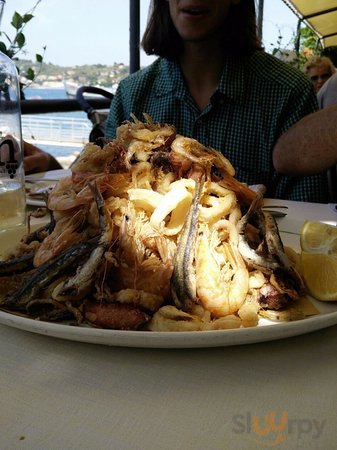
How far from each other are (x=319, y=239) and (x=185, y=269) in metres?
0.36

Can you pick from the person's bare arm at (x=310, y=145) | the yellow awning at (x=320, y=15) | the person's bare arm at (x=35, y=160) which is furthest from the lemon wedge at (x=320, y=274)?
the yellow awning at (x=320, y=15)

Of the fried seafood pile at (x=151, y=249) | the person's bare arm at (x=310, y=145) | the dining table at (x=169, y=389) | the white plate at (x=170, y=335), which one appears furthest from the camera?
the person's bare arm at (x=310, y=145)

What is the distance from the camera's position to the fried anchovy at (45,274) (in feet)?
2.42

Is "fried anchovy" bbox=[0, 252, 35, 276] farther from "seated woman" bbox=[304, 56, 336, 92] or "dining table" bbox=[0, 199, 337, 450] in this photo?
"seated woman" bbox=[304, 56, 336, 92]

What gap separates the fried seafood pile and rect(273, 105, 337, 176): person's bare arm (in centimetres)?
89

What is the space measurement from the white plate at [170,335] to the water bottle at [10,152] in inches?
25.6

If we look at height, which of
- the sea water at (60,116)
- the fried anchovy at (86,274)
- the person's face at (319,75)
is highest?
the person's face at (319,75)

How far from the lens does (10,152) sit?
1.30 m

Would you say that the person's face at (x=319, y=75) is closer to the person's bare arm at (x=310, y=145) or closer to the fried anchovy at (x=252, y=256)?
the person's bare arm at (x=310, y=145)

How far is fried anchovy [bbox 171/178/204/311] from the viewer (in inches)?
28.5

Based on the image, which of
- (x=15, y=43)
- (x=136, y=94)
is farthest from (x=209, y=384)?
(x=15, y=43)

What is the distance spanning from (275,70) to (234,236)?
1.66 m

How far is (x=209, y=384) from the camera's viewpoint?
59 centimetres

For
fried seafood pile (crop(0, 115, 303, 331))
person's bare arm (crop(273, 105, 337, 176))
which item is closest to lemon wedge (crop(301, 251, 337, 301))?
fried seafood pile (crop(0, 115, 303, 331))
